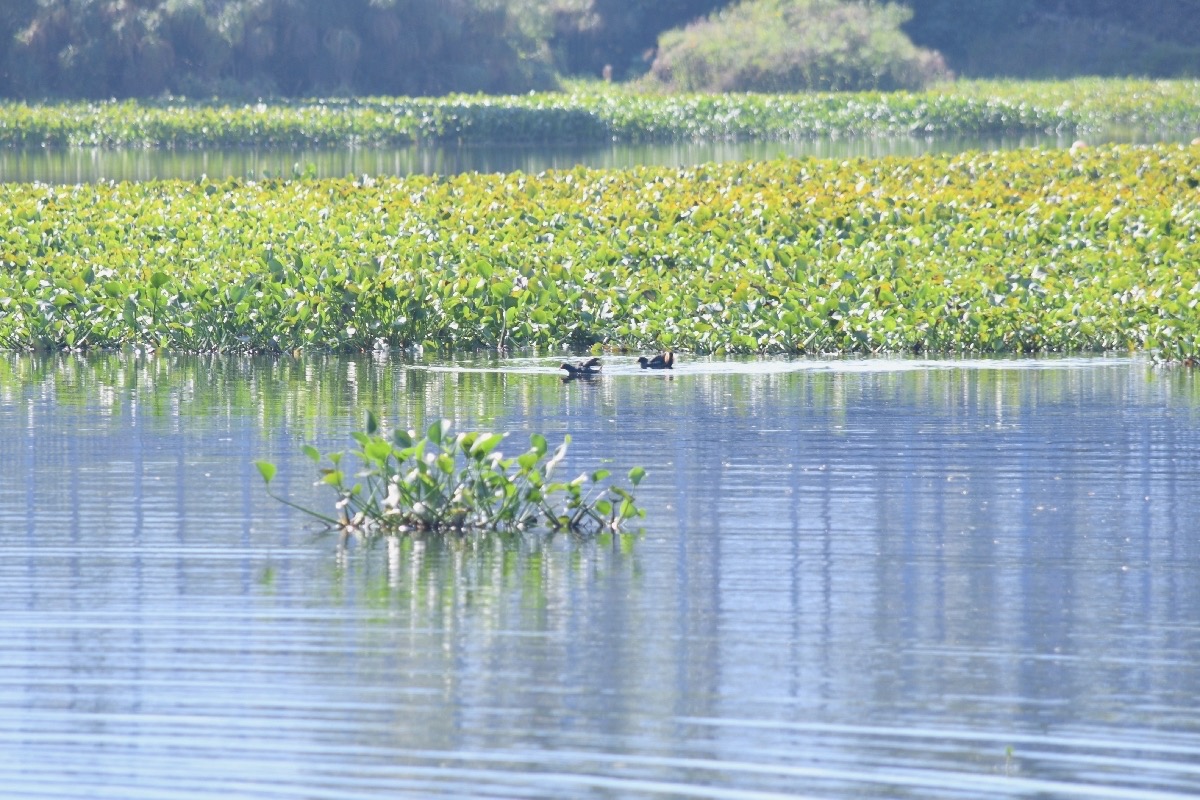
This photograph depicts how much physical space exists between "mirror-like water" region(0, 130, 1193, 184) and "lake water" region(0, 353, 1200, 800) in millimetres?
23973

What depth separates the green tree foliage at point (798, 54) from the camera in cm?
6581

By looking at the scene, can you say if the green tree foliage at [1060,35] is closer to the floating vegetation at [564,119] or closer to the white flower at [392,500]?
the floating vegetation at [564,119]

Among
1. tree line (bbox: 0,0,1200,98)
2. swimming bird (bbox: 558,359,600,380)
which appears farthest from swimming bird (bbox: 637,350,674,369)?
tree line (bbox: 0,0,1200,98)

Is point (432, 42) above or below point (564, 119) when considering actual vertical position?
above

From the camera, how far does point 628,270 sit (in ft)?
61.5

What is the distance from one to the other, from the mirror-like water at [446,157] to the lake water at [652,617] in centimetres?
2397

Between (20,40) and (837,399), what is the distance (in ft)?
156

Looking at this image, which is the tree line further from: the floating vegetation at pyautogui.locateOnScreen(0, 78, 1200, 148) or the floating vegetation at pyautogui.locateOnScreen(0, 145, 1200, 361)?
the floating vegetation at pyautogui.locateOnScreen(0, 145, 1200, 361)

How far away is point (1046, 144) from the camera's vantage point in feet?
154

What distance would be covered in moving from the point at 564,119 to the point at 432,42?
38.2 feet

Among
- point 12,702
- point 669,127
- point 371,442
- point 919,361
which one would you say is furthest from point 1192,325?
point 669,127

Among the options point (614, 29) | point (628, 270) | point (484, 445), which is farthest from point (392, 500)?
point (614, 29)

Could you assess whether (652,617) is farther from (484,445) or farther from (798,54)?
(798,54)

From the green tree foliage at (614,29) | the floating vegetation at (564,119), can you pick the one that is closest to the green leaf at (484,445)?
the floating vegetation at (564,119)
